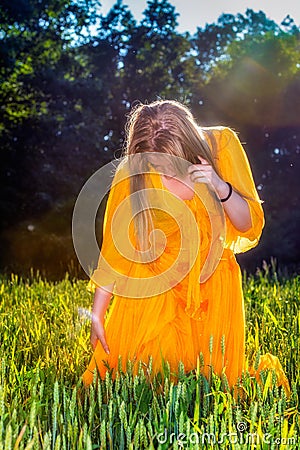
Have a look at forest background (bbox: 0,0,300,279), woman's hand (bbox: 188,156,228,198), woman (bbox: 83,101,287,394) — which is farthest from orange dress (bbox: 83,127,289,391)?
forest background (bbox: 0,0,300,279)

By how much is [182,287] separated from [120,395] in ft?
1.86

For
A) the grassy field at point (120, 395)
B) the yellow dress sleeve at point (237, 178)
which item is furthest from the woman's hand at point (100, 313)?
the yellow dress sleeve at point (237, 178)

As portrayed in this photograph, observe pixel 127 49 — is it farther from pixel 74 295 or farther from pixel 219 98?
pixel 74 295

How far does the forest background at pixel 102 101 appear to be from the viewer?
12.7 meters

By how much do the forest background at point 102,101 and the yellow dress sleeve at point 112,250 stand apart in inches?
360

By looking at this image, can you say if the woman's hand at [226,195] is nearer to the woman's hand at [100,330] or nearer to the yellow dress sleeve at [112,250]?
the yellow dress sleeve at [112,250]

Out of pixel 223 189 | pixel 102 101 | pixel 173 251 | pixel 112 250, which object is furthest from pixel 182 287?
pixel 102 101

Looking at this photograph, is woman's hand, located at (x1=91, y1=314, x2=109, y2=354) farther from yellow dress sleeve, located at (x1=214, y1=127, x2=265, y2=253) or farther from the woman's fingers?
yellow dress sleeve, located at (x1=214, y1=127, x2=265, y2=253)

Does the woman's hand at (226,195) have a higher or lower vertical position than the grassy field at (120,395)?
higher

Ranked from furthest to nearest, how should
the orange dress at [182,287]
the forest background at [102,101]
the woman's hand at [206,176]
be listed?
the forest background at [102,101]
the orange dress at [182,287]
the woman's hand at [206,176]

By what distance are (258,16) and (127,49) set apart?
3.06 metres

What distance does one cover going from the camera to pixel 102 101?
44.2 feet

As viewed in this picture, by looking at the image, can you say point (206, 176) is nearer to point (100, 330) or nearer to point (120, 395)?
point (100, 330)

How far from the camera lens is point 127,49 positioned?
1403cm
